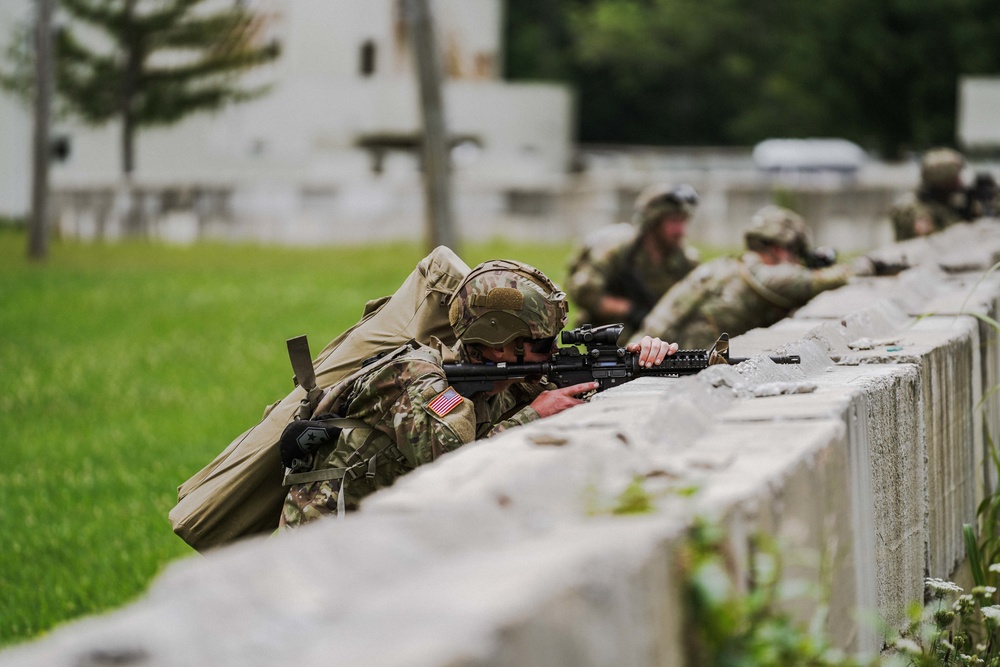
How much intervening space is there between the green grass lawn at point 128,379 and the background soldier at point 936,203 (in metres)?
5.71

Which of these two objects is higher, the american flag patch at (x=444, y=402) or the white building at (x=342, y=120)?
the white building at (x=342, y=120)

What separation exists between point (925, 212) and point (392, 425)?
10.3 meters

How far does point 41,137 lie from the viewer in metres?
30.4

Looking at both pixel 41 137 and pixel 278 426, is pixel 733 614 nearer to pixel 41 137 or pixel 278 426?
pixel 278 426

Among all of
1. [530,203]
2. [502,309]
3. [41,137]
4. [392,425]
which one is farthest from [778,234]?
[41,137]

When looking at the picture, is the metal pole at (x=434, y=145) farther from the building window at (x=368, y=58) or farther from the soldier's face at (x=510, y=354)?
the building window at (x=368, y=58)

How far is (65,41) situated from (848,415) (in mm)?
40526

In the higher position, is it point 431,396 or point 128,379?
point 431,396

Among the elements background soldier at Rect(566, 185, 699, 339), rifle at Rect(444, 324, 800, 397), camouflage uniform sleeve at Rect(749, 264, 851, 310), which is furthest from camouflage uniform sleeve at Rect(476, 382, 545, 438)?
background soldier at Rect(566, 185, 699, 339)

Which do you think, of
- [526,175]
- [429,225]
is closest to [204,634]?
[429,225]

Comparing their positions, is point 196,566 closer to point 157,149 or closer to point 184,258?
point 184,258

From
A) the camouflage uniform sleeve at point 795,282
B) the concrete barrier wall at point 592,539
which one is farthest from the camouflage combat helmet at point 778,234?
the concrete barrier wall at point 592,539

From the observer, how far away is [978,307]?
24.5ft

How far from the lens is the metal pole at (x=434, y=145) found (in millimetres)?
23609
